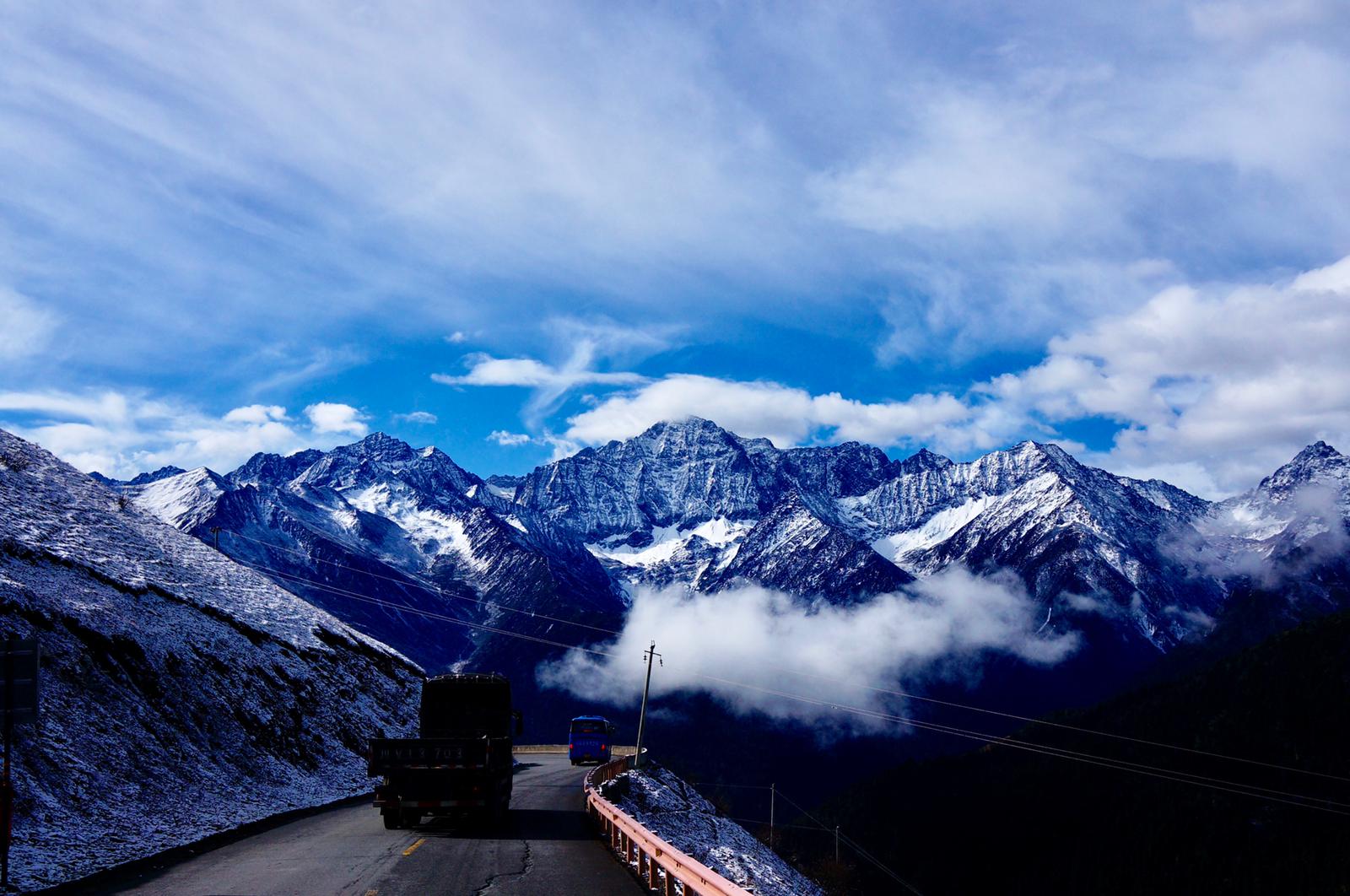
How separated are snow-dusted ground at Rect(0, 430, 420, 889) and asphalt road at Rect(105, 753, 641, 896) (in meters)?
2.09

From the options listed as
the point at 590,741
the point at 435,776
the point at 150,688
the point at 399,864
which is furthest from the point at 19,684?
the point at 590,741

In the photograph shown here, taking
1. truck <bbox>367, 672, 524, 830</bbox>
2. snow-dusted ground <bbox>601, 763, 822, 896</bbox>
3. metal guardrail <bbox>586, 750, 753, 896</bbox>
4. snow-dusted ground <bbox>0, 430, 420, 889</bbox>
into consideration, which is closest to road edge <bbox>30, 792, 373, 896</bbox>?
snow-dusted ground <bbox>0, 430, 420, 889</bbox>

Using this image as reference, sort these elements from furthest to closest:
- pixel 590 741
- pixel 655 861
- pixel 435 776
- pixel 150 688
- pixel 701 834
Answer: pixel 590 741 → pixel 701 834 → pixel 150 688 → pixel 435 776 → pixel 655 861

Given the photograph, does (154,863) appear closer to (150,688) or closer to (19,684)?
(19,684)

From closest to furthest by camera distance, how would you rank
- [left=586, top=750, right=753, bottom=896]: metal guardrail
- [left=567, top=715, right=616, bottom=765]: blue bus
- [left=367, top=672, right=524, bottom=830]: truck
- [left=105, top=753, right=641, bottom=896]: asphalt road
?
1. [left=586, top=750, right=753, bottom=896]: metal guardrail
2. [left=105, top=753, right=641, bottom=896]: asphalt road
3. [left=367, top=672, right=524, bottom=830]: truck
4. [left=567, top=715, right=616, bottom=765]: blue bus

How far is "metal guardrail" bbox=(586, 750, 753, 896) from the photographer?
13.3 meters

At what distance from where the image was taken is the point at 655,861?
680 inches

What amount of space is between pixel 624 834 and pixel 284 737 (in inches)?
1018

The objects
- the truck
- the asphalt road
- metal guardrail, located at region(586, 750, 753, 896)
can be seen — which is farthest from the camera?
the truck

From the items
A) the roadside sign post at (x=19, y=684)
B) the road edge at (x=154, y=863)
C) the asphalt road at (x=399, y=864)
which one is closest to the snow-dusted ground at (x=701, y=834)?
the asphalt road at (x=399, y=864)

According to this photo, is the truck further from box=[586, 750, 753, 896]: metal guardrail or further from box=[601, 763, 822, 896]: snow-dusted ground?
box=[601, 763, 822, 896]: snow-dusted ground

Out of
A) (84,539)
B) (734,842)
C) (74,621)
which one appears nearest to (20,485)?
(84,539)

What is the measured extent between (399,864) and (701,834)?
63.0ft

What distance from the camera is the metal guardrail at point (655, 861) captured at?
→ 43.5 ft
